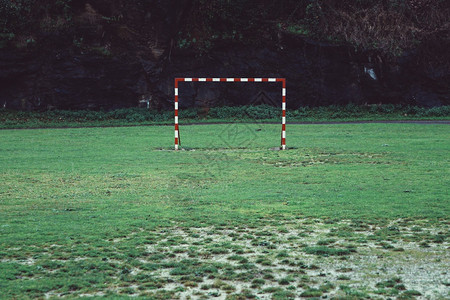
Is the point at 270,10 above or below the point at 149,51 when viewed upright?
above

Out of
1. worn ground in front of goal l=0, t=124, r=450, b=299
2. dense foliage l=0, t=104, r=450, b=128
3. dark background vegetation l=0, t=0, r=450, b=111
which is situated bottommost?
worn ground in front of goal l=0, t=124, r=450, b=299

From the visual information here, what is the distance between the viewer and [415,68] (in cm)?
3231

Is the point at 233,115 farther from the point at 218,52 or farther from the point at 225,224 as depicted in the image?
the point at 225,224

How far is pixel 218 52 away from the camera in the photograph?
33.0m

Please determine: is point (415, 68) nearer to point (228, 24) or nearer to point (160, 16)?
point (228, 24)

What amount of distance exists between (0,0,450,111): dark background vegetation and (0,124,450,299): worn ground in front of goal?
15.4m

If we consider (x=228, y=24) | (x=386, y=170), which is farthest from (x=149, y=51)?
(x=386, y=170)

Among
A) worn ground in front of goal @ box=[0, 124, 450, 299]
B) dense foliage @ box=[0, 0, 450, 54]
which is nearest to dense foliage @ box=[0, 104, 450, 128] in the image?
dense foliage @ box=[0, 0, 450, 54]

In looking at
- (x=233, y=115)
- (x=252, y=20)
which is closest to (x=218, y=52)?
(x=252, y=20)

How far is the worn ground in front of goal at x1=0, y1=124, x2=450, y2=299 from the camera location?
5.45 metres

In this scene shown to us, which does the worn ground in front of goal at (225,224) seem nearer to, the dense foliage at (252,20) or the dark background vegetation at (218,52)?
the dark background vegetation at (218,52)

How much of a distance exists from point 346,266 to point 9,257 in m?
3.70

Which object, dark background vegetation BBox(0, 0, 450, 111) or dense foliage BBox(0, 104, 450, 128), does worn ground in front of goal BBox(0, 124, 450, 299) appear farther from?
dark background vegetation BBox(0, 0, 450, 111)

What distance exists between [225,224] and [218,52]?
25.9 m
